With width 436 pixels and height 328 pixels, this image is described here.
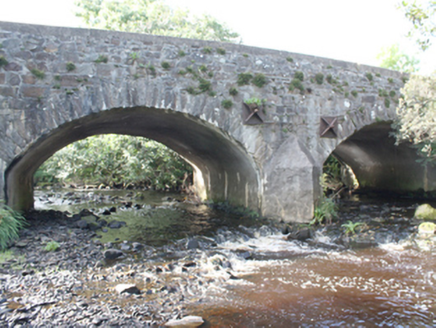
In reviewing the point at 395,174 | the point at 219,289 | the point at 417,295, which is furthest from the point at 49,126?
the point at 395,174

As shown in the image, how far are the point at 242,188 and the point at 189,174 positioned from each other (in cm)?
749

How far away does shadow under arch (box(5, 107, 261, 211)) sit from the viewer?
8016mm

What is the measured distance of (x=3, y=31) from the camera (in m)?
7.21

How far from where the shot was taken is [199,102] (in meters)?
8.50

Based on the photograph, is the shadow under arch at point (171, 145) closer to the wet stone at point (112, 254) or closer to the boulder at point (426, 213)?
the wet stone at point (112, 254)

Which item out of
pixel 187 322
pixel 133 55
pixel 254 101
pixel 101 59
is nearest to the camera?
pixel 187 322

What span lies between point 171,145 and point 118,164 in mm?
7712

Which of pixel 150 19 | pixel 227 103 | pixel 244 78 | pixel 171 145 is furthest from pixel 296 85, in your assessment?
pixel 150 19

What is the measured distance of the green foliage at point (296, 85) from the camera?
9.55m

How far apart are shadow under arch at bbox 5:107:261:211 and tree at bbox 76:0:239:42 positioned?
16.4 metres

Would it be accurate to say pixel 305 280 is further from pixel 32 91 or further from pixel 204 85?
pixel 32 91

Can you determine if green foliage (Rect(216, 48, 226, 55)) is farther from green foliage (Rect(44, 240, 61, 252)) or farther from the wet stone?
green foliage (Rect(44, 240, 61, 252))

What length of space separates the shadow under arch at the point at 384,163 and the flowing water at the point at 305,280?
626cm

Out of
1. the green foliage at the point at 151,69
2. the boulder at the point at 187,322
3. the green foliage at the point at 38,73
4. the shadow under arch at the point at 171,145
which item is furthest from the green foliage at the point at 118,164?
the boulder at the point at 187,322
